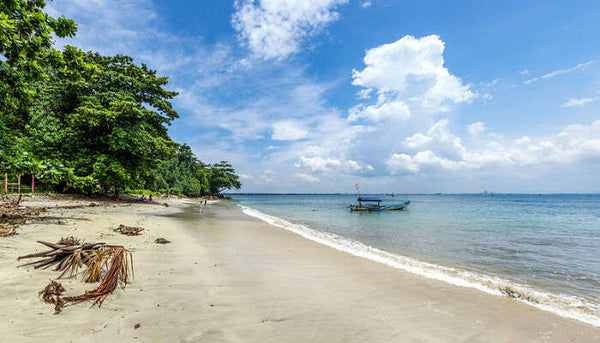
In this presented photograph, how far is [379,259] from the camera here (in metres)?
9.12

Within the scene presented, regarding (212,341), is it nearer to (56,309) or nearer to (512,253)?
(56,309)

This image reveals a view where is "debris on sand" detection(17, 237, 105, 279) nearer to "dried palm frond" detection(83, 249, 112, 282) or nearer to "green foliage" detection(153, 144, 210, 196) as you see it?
"dried palm frond" detection(83, 249, 112, 282)

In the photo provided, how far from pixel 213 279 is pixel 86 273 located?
2.31m

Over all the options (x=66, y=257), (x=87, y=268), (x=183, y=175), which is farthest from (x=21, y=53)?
(x=183, y=175)

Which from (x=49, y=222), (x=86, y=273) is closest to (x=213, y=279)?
(x=86, y=273)

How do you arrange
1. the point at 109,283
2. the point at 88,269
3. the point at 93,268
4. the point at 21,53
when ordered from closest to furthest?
the point at 109,283 < the point at 88,269 < the point at 93,268 < the point at 21,53

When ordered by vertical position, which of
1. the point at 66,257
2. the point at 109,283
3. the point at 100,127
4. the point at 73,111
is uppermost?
the point at 73,111

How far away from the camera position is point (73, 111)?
74.6ft

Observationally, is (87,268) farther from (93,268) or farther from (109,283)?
(109,283)

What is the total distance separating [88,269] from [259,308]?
3.15m

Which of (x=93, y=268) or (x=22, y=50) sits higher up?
(x=22, y=50)

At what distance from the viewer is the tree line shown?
20.9ft

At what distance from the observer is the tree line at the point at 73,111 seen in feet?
20.9

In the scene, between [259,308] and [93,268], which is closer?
[259,308]
